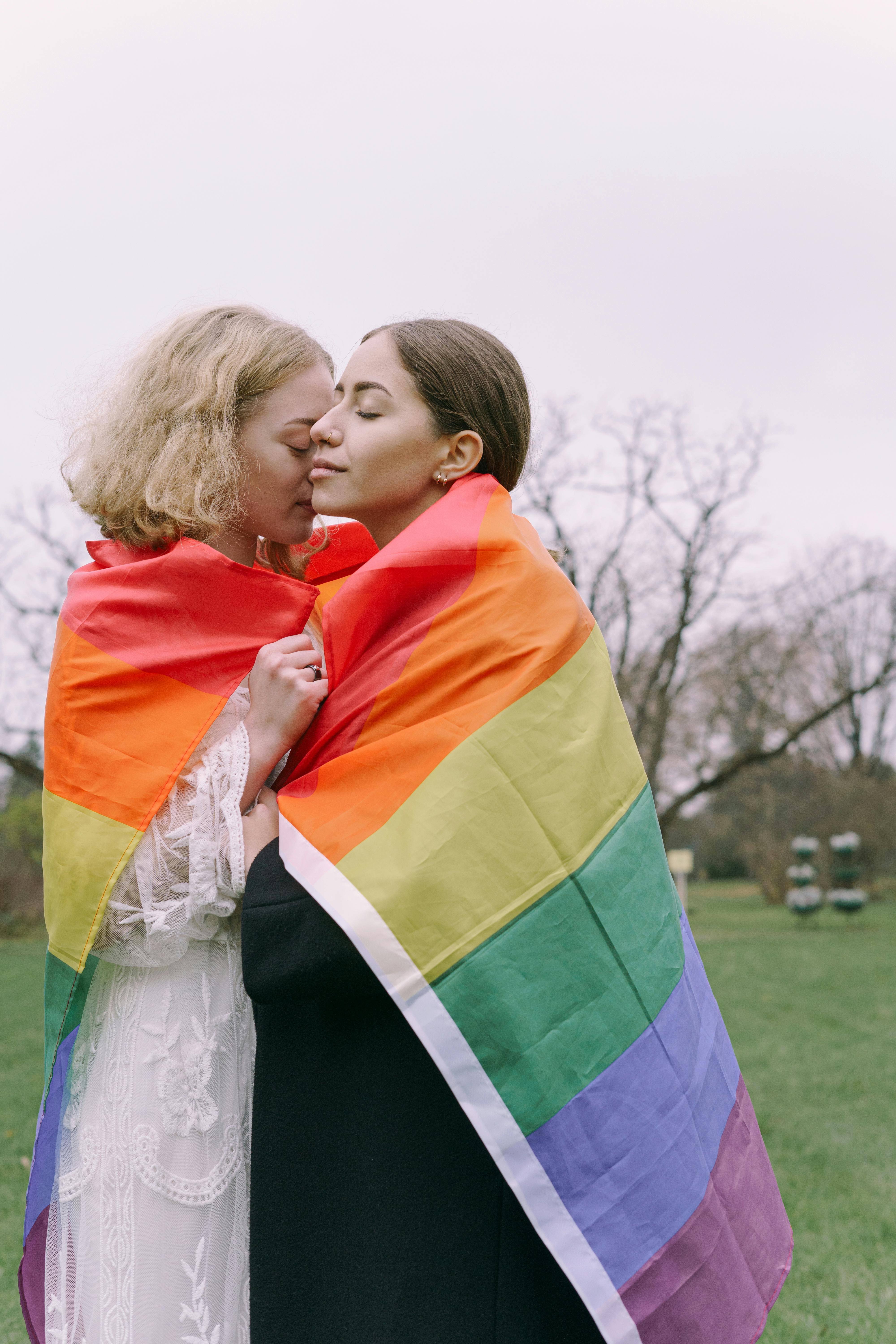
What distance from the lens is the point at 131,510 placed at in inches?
71.1

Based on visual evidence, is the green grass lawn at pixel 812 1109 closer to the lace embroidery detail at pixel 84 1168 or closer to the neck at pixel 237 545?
the lace embroidery detail at pixel 84 1168

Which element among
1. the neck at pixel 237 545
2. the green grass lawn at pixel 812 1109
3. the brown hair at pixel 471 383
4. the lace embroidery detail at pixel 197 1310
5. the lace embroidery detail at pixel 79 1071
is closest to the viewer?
the lace embroidery detail at pixel 197 1310

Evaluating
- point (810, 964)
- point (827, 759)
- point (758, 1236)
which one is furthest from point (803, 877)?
point (758, 1236)

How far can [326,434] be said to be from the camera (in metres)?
1.78

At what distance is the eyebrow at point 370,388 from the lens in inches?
69.7

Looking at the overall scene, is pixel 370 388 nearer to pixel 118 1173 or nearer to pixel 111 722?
pixel 111 722

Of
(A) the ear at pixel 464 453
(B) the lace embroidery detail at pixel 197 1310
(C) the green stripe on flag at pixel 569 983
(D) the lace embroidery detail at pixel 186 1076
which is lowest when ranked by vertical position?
(B) the lace embroidery detail at pixel 197 1310

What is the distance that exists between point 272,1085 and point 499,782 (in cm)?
55

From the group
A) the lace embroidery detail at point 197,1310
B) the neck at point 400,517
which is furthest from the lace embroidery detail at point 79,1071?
the neck at point 400,517

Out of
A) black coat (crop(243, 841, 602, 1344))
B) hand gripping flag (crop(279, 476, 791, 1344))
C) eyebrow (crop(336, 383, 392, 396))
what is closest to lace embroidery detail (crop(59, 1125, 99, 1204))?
black coat (crop(243, 841, 602, 1344))

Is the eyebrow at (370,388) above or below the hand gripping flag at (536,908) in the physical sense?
above

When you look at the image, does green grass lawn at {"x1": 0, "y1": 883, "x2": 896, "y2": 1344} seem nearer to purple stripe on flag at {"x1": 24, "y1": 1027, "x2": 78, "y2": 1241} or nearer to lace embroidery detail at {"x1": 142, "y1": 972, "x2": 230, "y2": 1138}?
lace embroidery detail at {"x1": 142, "y1": 972, "x2": 230, "y2": 1138}

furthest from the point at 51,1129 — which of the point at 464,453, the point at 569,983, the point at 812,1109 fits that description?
the point at 812,1109

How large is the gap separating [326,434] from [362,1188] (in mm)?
1172
